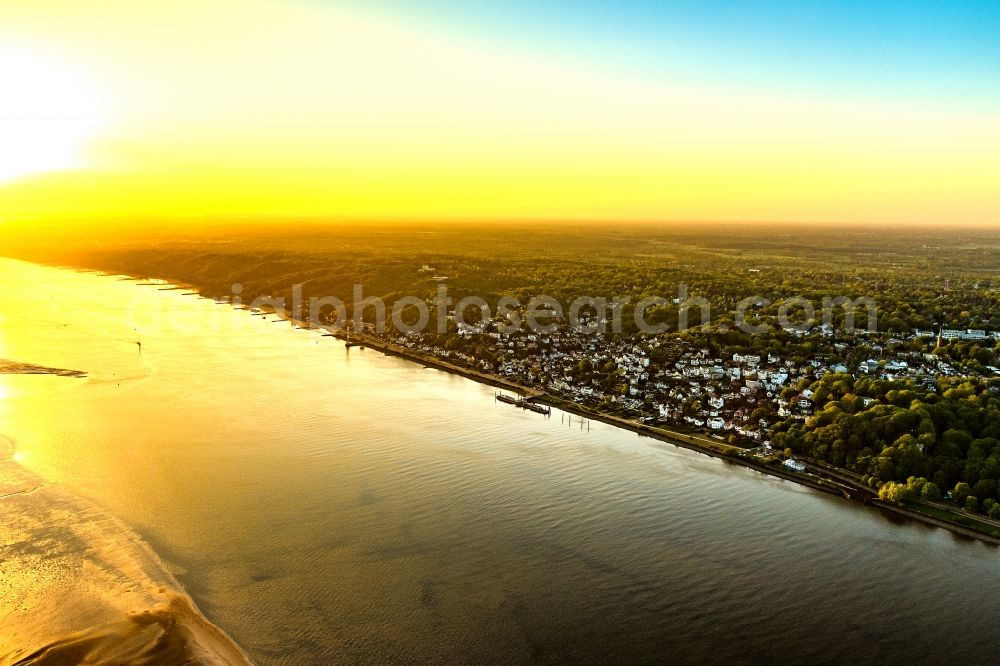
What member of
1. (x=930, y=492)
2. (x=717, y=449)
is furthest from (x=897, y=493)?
(x=717, y=449)

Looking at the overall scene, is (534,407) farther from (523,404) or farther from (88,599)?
(88,599)

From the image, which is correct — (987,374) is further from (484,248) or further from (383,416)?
(484,248)

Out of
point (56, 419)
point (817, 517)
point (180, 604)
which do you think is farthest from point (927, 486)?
point (56, 419)

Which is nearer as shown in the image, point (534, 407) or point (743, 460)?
point (743, 460)

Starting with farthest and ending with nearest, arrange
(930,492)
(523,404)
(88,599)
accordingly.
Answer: (523,404) < (930,492) < (88,599)

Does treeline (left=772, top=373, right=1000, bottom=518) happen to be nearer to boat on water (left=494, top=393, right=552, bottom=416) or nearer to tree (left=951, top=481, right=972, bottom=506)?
tree (left=951, top=481, right=972, bottom=506)

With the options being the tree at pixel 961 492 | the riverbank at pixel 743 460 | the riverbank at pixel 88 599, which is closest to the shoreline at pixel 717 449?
the riverbank at pixel 743 460

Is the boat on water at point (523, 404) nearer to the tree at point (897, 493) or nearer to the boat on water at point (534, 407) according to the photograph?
the boat on water at point (534, 407)
